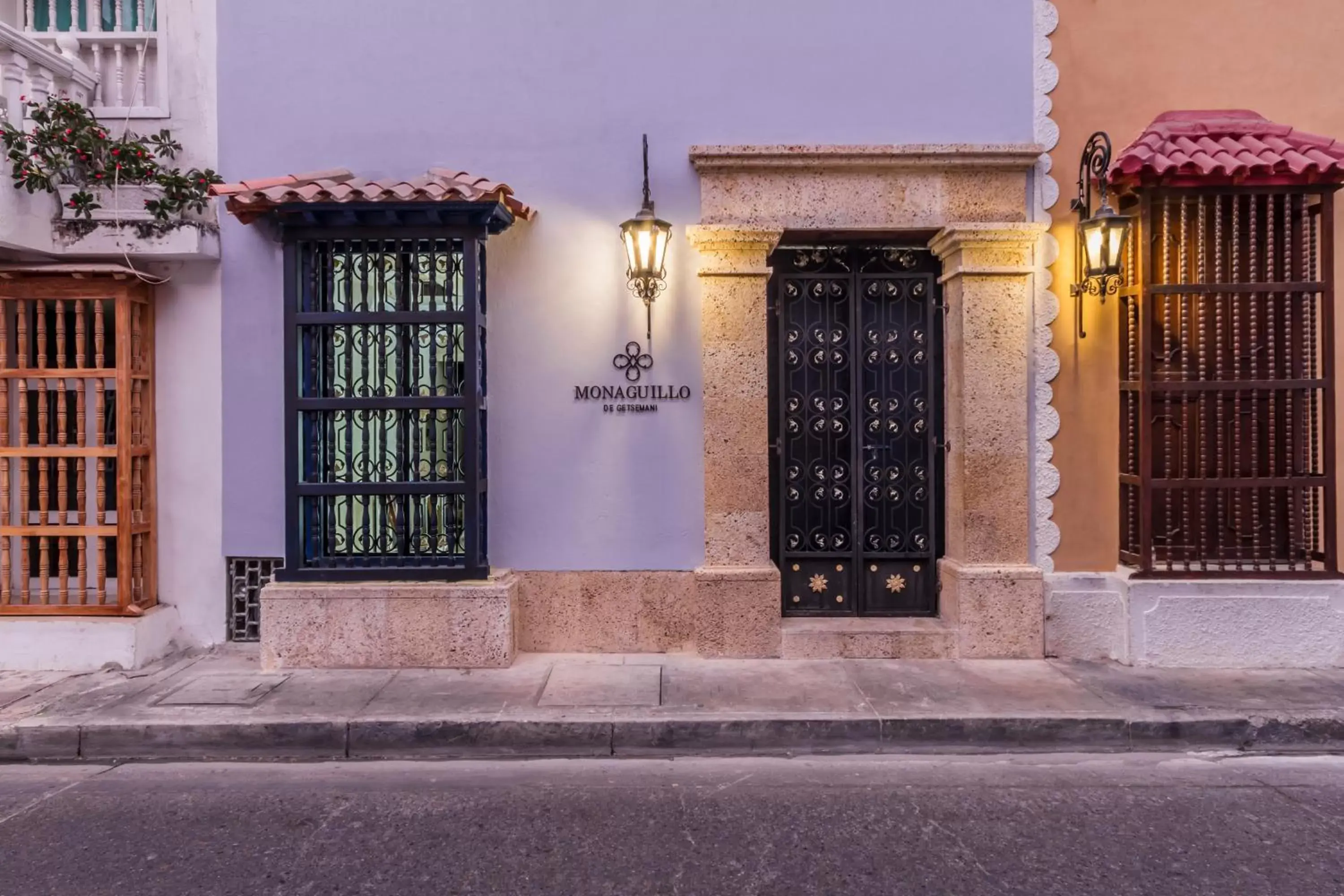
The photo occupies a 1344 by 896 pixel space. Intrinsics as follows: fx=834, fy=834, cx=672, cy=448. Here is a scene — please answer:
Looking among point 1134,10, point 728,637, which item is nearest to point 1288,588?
point 728,637

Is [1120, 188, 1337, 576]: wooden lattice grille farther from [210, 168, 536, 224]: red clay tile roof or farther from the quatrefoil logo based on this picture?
[210, 168, 536, 224]: red clay tile roof

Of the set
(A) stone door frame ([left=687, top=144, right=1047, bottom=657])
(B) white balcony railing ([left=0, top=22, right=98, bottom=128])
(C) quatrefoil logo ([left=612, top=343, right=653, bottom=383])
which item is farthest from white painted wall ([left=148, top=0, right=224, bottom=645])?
(A) stone door frame ([left=687, top=144, right=1047, bottom=657])

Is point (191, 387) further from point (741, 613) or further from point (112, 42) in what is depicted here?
point (741, 613)

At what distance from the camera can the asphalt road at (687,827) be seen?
3592 mm

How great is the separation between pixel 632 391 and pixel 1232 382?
15.0 ft

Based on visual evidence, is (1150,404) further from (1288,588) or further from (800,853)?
(800,853)

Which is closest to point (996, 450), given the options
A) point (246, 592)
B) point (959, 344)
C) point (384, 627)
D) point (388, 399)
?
point (959, 344)

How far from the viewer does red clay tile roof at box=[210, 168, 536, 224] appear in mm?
5938

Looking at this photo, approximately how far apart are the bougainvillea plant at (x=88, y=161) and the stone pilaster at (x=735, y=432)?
3968 mm

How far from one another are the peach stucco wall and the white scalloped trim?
63mm

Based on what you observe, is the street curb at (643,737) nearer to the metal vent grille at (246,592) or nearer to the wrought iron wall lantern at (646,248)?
the metal vent grille at (246,592)

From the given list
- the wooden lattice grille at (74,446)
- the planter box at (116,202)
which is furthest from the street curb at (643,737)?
the planter box at (116,202)

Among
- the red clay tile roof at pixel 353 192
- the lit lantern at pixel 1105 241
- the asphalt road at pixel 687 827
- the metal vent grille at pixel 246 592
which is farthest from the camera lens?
Answer: the metal vent grille at pixel 246 592

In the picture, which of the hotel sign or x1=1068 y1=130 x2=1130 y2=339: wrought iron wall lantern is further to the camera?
the hotel sign
